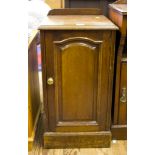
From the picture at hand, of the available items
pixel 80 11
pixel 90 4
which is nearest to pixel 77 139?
pixel 80 11

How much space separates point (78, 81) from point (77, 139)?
45 cm

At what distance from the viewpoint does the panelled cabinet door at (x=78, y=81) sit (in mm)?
1519

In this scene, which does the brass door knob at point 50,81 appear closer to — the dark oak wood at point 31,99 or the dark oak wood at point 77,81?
the dark oak wood at point 77,81

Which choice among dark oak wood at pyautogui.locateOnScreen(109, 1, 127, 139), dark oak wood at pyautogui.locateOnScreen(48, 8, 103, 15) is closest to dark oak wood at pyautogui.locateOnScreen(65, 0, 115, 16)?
dark oak wood at pyautogui.locateOnScreen(48, 8, 103, 15)

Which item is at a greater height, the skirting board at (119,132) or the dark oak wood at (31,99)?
the dark oak wood at (31,99)

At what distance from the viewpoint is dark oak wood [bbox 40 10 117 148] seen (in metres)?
1.50

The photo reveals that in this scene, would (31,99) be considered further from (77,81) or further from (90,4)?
(90,4)

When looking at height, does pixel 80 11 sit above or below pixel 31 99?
above

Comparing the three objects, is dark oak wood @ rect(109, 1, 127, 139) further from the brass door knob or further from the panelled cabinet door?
the brass door knob

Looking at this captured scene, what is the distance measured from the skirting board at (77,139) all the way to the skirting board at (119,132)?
0.08m

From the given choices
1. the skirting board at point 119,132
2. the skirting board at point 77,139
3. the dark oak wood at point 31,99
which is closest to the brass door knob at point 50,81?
the dark oak wood at point 31,99

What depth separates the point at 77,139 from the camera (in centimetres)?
175

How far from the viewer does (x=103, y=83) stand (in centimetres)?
162
